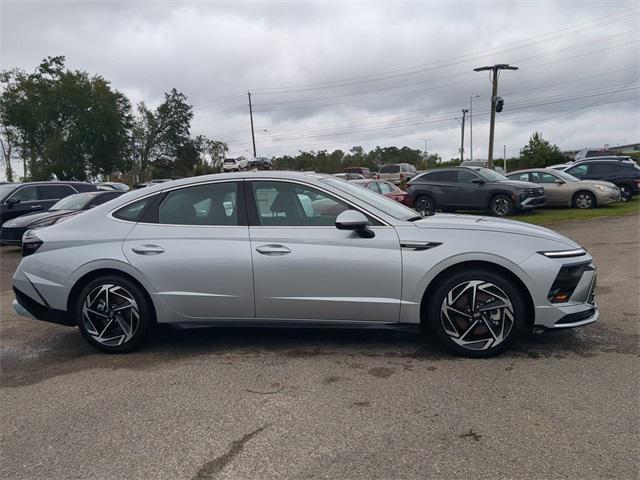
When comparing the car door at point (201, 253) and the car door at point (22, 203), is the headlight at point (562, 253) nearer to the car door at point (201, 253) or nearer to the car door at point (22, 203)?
the car door at point (201, 253)

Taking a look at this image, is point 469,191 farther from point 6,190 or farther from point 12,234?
point 6,190

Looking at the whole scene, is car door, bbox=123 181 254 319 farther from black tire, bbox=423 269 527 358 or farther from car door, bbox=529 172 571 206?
car door, bbox=529 172 571 206

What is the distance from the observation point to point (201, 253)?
4.41 meters

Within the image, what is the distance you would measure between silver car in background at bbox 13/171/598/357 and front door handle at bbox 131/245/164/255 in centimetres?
2

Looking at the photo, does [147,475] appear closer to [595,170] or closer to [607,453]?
[607,453]

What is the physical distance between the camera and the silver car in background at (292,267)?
13.5 ft

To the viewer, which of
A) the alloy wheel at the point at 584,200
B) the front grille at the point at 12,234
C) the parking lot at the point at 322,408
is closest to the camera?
the parking lot at the point at 322,408

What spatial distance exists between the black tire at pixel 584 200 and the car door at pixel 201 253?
15335 mm

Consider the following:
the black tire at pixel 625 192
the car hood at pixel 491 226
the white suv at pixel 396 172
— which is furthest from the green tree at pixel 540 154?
the car hood at pixel 491 226

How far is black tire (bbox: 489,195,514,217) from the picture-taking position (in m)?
15.4

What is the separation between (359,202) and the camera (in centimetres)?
443

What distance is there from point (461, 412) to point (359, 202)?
189cm

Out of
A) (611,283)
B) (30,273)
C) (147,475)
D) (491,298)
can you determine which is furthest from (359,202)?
(611,283)

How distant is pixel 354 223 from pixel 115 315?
2.24 m
